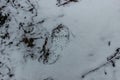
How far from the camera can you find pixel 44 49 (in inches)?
77.3

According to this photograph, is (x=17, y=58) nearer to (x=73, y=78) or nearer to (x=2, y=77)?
(x=2, y=77)

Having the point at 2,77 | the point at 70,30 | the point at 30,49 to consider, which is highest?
the point at 70,30

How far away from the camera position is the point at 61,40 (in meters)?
1.96

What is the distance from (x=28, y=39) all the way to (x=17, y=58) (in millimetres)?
179

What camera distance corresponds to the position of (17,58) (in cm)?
196

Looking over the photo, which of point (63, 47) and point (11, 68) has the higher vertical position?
point (63, 47)

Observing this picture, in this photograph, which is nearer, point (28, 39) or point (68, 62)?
point (68, 62)

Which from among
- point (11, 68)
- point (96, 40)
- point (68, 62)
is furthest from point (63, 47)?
point (11, 68)

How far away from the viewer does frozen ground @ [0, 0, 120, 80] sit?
185 cm

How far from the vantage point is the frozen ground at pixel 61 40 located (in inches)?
73.0

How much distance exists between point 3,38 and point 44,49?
1.22 ft

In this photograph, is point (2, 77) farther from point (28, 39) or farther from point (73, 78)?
point (73, 78)

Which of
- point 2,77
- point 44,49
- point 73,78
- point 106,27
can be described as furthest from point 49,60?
point 106,27

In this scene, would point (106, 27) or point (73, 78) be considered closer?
point (73, 78)
